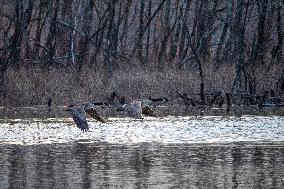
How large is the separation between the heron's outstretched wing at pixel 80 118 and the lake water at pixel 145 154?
19 centimetres

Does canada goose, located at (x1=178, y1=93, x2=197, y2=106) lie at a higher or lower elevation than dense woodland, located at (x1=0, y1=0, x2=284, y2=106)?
lower

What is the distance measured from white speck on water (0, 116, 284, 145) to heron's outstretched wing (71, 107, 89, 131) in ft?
0.59

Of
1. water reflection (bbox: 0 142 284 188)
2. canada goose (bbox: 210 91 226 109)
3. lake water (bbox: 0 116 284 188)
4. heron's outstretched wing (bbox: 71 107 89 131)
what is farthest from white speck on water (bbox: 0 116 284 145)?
canada goose (bbox: 210 91 226 109)

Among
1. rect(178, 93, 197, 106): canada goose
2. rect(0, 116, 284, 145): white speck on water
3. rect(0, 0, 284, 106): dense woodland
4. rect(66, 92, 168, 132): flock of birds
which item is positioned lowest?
rect(0, 116, 284, 145): white speck on water

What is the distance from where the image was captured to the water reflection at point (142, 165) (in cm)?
1105

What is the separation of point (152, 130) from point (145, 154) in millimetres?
5051

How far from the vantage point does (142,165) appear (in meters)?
12.9

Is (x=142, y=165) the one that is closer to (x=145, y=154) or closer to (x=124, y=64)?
(x=145, y=154)

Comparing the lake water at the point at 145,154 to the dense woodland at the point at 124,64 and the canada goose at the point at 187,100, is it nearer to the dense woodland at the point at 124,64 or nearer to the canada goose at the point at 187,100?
the canada goose at the point at 187,100

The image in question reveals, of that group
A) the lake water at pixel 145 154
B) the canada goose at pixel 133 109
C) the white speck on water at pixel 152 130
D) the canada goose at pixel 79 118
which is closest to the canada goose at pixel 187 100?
the white speck on water at pixel 152 130

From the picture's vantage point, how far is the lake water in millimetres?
11266

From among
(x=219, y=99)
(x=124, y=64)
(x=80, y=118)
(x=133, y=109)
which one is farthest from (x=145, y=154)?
(x=124, y=64)

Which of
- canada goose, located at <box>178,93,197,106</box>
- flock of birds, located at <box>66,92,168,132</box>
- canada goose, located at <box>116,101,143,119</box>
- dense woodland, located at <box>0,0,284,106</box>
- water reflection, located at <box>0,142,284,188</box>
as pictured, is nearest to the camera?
water reflection, located at <box>0,142,284,188</box>

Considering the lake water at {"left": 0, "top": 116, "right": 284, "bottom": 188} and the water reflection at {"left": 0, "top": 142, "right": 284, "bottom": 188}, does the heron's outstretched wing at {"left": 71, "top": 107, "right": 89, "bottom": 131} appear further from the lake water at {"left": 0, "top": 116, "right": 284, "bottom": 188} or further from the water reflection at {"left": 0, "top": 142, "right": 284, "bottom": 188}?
the water reflection at {"left": 0, "top": 142, "right": 284, "bottom": 188}
